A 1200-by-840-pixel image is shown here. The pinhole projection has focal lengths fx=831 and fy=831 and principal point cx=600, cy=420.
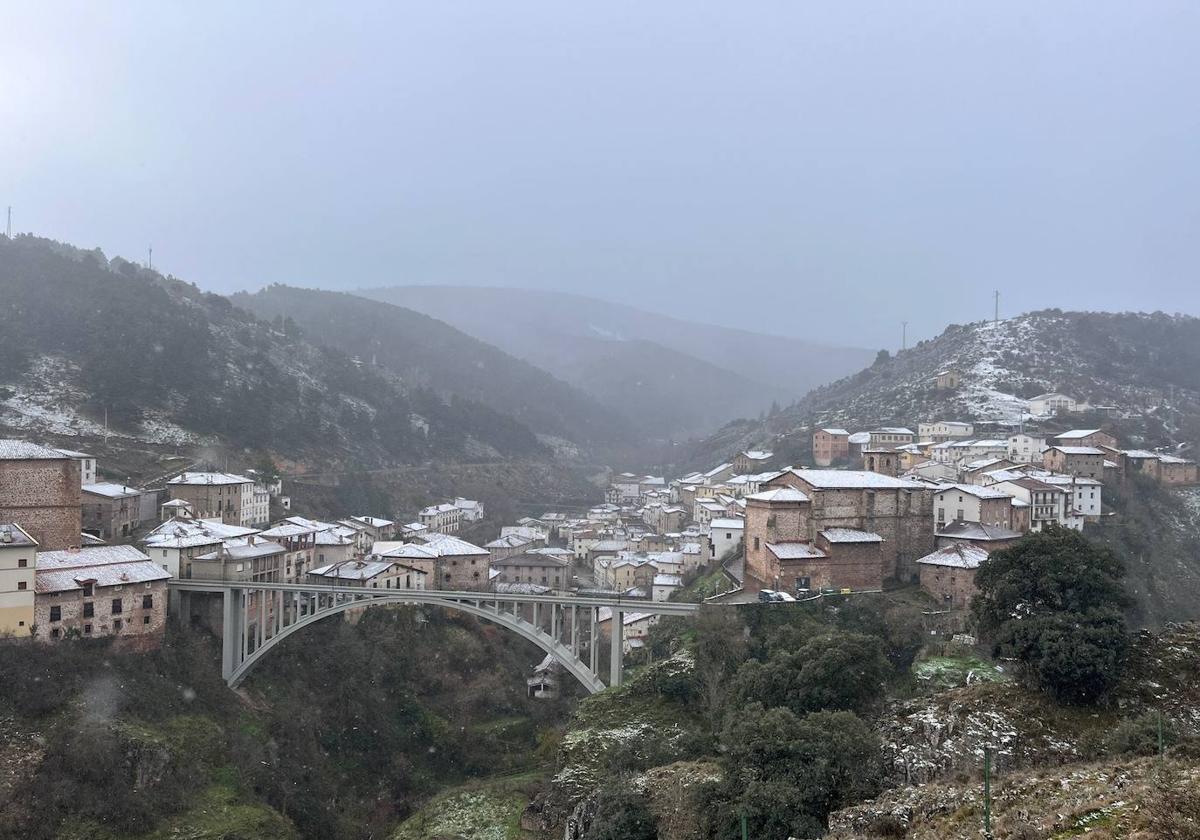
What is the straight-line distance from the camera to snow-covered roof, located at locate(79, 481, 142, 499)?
44.9 m

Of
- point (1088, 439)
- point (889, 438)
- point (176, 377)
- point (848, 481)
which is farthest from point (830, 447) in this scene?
point (176, 377)

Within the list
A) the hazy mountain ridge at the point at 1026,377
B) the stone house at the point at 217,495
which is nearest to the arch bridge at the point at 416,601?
the stone house at the point at 217,495

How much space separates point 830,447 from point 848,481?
122 ft

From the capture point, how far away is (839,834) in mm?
16109

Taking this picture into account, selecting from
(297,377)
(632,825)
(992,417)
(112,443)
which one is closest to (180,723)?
(632,825)

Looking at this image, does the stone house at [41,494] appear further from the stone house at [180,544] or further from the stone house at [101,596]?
the stone house at [180,544]

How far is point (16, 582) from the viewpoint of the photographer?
31.7 meters

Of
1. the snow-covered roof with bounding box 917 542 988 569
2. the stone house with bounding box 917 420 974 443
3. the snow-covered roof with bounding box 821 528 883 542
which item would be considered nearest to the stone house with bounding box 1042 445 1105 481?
the stone house with bounding box 917 420 974 443

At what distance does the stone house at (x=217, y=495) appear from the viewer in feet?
168

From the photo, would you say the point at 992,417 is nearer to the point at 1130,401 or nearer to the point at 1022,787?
the point at 1130,401

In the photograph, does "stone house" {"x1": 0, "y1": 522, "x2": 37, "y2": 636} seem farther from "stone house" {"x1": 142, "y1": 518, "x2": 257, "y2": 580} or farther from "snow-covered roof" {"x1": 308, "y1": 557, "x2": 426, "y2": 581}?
"snow-covered roof" {"x1": 308, "y1": 557, "x2": 426, "y2": 581}

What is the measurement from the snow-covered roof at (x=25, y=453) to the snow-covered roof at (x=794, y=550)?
108ft

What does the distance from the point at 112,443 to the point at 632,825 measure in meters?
55.4

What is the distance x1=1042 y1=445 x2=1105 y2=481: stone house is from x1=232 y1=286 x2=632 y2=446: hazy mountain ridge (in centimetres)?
10022
